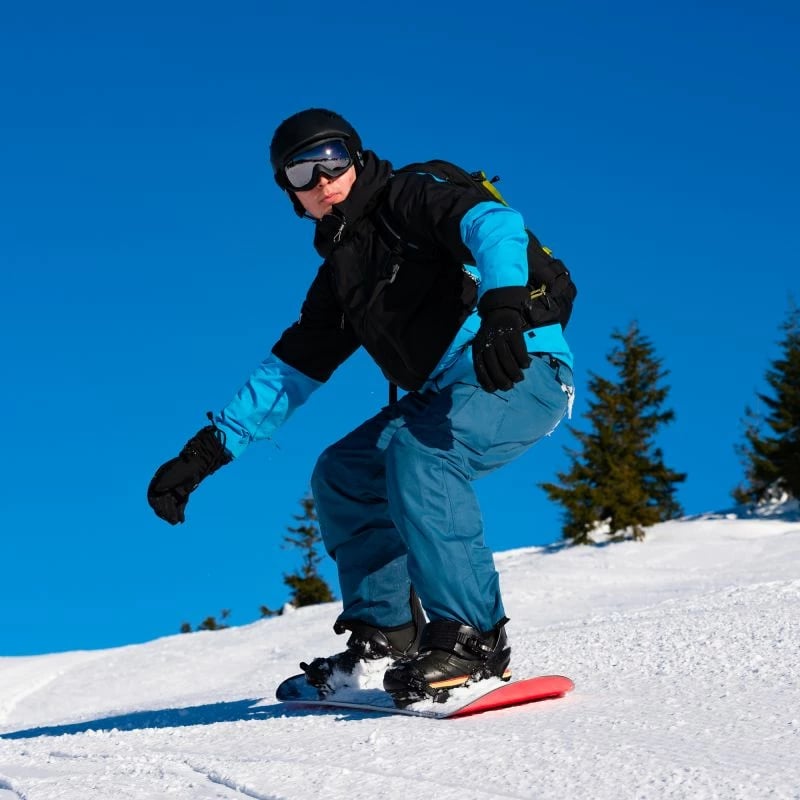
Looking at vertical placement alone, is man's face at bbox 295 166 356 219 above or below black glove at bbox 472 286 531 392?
above

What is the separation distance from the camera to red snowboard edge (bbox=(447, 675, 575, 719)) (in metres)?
3.09

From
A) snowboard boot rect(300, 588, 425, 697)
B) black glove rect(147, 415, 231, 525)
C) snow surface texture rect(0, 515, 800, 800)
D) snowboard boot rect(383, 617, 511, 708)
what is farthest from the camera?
black glove rect(147, 415, 231, 525)

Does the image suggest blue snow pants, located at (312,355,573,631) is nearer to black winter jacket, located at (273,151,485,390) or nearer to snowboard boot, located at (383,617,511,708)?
snowboard boot, located at (383,617,511,708)

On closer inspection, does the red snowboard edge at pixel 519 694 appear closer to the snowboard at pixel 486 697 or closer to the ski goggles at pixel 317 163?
the snowboard at pixel 486 697

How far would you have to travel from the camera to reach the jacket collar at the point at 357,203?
146 inches

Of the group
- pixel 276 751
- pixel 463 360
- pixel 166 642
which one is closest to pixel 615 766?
pixel 276 751

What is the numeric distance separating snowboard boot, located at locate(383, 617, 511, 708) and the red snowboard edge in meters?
0.13

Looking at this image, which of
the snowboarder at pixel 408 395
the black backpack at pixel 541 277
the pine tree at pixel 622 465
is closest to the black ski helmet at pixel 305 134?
the snowboarder at pixel 408 395

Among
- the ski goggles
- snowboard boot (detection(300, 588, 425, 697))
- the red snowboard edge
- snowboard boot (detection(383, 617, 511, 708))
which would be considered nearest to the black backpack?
the ski goggles

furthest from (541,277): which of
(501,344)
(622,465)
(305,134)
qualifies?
(622,465)

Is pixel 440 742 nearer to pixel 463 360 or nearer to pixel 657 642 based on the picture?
pixel 463 360

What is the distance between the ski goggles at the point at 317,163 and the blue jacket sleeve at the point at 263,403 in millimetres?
938

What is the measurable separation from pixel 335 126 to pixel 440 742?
2256 millimetres

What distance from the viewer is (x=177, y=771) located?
2.54 meters
